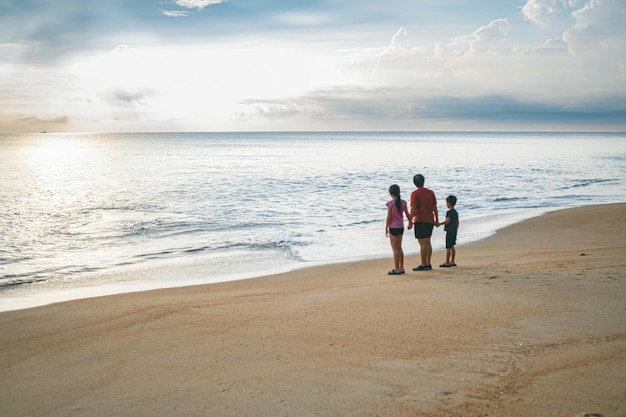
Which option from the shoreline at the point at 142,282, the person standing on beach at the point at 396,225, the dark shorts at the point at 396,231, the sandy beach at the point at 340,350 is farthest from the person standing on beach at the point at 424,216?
the shoreline at the point at 142,282

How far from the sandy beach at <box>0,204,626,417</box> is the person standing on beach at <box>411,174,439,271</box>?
1.14m

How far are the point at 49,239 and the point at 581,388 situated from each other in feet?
53.2

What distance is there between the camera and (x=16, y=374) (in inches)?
213

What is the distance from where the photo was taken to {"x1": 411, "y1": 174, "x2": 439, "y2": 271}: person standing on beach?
9.80 metres

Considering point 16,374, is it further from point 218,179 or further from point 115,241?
point 218,179

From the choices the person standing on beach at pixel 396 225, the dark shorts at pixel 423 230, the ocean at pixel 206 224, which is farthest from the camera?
the ocean at pixel 206 224

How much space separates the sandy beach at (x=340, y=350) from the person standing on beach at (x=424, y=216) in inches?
44.8

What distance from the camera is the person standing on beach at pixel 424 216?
32.2 ft

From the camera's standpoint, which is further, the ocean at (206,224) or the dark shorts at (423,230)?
the ocean at (206,224)

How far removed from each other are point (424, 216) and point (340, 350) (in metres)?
4.99

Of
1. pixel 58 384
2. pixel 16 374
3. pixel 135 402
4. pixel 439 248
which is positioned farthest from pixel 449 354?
pixel 439 248

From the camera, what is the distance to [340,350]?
219 inches

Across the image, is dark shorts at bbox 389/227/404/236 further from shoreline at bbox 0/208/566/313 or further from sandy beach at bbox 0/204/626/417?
shoreline at bbox 0/208/566/313

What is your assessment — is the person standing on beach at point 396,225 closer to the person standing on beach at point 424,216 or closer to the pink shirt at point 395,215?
the pink shirt at point 395,215
